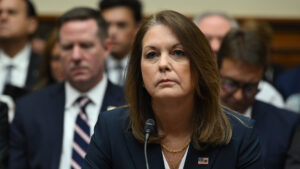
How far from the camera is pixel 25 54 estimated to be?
13.8ft

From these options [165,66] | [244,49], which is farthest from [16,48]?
[165,66]

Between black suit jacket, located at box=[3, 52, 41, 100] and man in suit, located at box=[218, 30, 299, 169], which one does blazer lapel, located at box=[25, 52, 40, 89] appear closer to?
black suit jacket, located at box=[3, 52, 41, 100]

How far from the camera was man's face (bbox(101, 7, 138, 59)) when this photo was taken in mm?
4184

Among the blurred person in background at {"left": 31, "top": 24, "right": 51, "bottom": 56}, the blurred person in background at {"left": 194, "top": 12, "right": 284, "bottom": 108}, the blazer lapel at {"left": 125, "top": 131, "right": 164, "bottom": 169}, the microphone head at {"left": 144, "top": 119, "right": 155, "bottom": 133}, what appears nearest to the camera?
the microphone head at {"left": 144, "top": 119, "right": 155, "bottom": 133}

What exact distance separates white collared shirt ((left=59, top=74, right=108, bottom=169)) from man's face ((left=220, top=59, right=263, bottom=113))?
0.76 metres

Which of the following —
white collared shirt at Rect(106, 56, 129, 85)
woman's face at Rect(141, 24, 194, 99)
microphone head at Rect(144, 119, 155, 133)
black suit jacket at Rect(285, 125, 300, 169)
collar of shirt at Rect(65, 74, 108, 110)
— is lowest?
black suit jacket at Rect(285, 125, 300, 169)

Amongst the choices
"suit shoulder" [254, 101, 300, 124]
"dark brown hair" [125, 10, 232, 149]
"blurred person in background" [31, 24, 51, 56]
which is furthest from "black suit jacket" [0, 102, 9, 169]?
"blurred person in background" [31, 24, 51, 56]

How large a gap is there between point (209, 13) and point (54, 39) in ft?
4.14

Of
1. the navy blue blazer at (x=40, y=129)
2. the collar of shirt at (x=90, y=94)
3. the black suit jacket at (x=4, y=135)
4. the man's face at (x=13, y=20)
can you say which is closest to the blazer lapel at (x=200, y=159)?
the navy blue blazer at (x=40, y=129)

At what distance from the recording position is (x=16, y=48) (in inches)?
166

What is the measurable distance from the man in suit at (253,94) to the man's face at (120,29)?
1219 millimetres

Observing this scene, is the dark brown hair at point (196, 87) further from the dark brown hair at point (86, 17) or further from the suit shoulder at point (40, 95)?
the dark brown hair at point (86, 17)

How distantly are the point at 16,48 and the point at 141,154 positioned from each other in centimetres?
234

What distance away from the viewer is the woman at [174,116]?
2.15 meters
